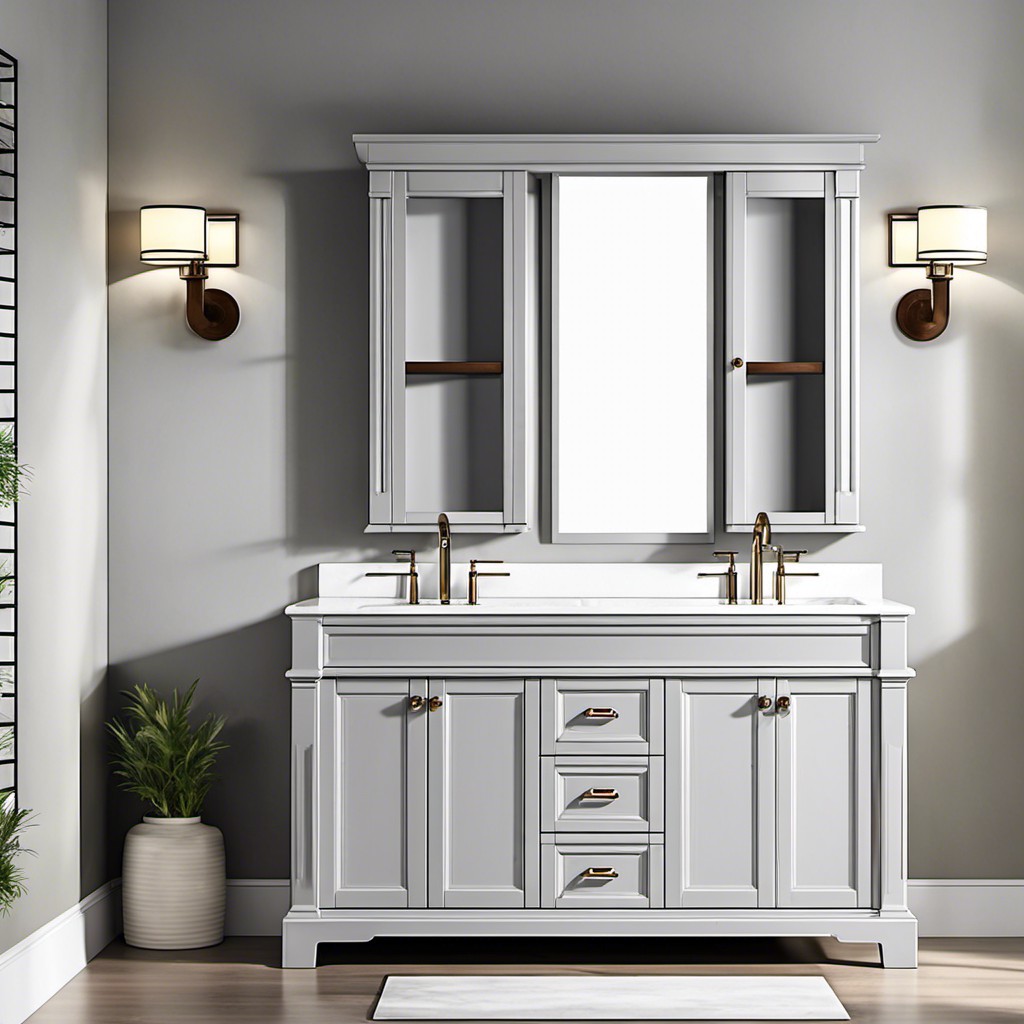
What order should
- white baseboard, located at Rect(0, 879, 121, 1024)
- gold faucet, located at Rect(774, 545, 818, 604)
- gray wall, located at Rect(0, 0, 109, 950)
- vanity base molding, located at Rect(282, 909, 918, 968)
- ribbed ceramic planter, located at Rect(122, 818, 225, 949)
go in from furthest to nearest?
1. gold faucet, located at Rect(774, 545, 818, 604)
2. ribbed ceramic planter, located at Rect(122, 818, 225, 949)
3. vanity base molding, located at Rect(282, 909, 918, 968)
4. gray wall, located at Rect(0, 0, 109, 950)
5. white baseboard, located at Rect(0, 879, 121, 1024)

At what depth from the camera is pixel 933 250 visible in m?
3.72

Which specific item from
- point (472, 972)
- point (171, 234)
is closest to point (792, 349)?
point (171, 234)

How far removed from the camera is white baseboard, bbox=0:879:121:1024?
3.09 metres


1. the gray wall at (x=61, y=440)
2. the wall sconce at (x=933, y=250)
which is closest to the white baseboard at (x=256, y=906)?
the gray wall at (x=61, y=440)

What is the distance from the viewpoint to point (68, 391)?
357cm

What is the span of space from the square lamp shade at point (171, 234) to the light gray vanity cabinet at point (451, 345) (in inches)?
19.2

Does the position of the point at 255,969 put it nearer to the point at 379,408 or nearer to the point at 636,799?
the point at 636,799

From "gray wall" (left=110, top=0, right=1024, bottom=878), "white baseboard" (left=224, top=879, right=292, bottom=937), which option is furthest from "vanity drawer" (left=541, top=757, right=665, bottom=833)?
"white baseboard" (left=224, top=879, right=292, bottom=937)

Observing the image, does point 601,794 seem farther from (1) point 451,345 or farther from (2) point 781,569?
(1) point 451,345

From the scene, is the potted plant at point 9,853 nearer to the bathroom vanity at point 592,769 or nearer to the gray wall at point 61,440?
the gray wall at point 61,440

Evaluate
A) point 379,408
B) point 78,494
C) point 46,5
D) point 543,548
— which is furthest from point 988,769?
point 46,5

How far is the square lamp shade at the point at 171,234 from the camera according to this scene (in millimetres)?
3711

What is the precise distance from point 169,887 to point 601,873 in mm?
1180

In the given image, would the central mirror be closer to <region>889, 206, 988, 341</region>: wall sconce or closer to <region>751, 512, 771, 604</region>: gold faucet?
<region>751, 512, 771, 604</region>: gold faucet
